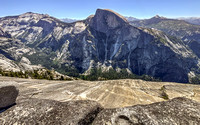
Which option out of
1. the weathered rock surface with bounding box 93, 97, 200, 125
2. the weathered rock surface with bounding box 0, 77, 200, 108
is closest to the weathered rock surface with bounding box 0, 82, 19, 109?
the weathered rock surface with bounding box 93, 97, 200, 125

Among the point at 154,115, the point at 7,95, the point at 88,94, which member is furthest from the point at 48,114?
the point at 88,94

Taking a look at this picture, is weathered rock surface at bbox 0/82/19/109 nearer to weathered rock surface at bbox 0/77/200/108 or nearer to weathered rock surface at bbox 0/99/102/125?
weathered rock surface at bbox 0/99/102/125

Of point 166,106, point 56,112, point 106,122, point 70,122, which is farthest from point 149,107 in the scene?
point 56,112

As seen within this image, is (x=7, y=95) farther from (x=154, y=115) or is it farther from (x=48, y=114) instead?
(x=154, y=115)

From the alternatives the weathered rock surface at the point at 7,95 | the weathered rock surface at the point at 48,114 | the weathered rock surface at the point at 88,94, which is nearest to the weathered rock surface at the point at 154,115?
the weathered rock surface at the point at 48,114

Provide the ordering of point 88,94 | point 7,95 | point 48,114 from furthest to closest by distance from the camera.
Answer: point 88,94, point 7,95, point 48,114

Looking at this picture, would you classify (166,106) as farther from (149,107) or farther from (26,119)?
(26,119)
